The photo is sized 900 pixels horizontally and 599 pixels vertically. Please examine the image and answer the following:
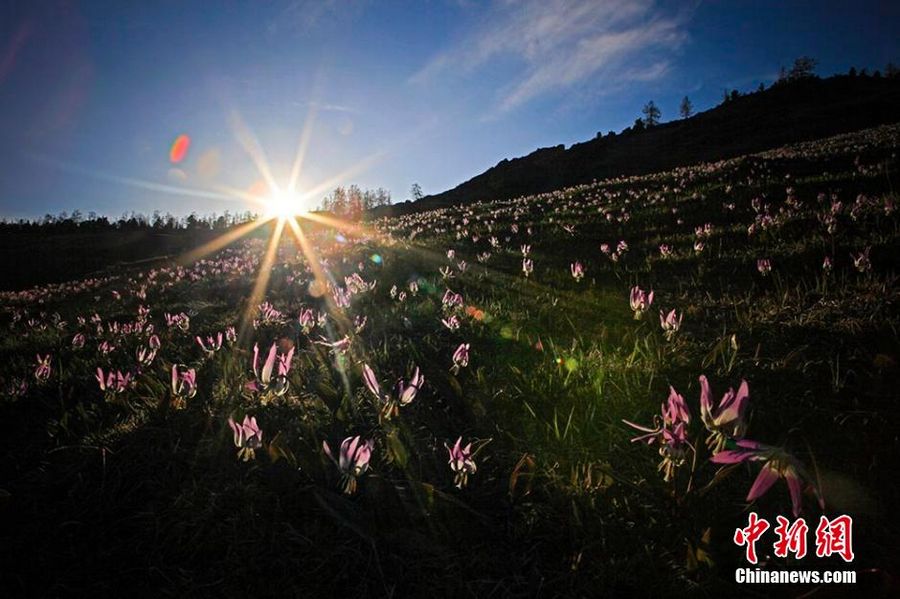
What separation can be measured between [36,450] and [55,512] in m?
1.13

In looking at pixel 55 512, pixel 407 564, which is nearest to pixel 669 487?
pixel 407 564

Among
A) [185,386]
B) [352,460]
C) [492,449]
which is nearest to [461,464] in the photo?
[492,449]

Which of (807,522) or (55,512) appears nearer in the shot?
(807,522)

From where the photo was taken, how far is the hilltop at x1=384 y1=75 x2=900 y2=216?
164ft

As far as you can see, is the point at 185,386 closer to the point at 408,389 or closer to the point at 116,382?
the point at 116,382

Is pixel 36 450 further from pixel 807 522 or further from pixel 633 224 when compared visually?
pixel 633 224

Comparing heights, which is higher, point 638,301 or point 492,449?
point 638,301

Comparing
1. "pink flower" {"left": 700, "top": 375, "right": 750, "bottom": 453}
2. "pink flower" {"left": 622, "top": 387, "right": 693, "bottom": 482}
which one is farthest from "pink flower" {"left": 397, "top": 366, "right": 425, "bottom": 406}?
"pink flower" {"left": 700, "top": 375, "right": 750, "bottom": 453}

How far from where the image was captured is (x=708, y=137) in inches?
2459

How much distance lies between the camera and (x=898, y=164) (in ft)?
27.3

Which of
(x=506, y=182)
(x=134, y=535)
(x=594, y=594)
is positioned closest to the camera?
(x=594, y=594)

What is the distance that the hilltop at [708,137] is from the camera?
50.1 meters

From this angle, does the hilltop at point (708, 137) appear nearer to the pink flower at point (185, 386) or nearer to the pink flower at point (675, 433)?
the pink flower at point (675, 433)

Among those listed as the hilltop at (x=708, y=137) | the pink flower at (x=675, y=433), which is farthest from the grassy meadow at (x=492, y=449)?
the hilltop at (x=708, y=137)
